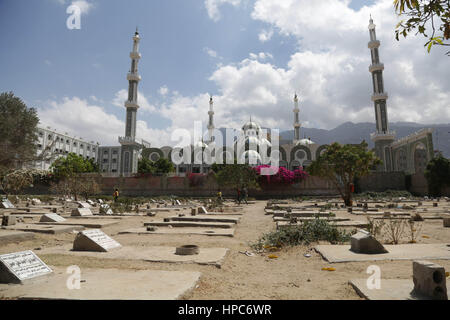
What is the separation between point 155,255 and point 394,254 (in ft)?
13.0

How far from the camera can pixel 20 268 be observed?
3.38 metres

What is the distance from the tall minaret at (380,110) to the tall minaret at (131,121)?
3730cm

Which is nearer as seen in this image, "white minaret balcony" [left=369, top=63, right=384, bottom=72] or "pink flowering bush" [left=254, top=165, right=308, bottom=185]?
"pink flowering bush" [left=254, top=165, right=308, bottom=185]

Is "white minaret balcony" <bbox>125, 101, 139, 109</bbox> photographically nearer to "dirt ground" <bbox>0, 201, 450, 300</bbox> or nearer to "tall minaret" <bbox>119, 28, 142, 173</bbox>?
"tall minaret" <bbox>119, 28, 142, 173</bbox>

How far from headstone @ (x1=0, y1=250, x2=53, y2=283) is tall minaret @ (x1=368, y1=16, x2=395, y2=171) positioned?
49.6 m

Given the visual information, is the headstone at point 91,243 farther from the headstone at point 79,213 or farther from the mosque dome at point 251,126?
the mosque dome at point 251,126

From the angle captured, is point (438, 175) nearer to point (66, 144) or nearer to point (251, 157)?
point (251, 157)

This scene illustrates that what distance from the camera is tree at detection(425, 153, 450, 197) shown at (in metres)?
31.3

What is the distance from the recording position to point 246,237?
7594 mm

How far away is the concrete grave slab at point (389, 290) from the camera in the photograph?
2.73 m

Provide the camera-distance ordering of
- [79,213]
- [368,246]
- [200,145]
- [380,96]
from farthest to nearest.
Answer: [200,145] → [380,96] → [79,213] → [368,246]

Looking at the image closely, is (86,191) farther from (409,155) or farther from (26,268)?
(409,155)

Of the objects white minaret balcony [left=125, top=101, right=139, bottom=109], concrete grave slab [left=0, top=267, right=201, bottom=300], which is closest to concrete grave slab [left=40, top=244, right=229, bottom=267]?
concrete grave slab [left=0, top=267, right=201, bottom=300]

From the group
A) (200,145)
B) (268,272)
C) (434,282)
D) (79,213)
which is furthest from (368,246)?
(200,145)
